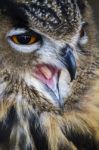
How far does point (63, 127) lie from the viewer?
273 centimetres

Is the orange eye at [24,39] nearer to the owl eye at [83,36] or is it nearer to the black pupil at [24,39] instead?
the black pupil at [24,39]

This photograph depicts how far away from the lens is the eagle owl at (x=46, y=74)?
251 cm

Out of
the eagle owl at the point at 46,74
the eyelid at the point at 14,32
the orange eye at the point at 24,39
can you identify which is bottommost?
the eagle owl at the point at 46,74

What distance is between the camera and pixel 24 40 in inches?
99.9

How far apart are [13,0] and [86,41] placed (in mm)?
328

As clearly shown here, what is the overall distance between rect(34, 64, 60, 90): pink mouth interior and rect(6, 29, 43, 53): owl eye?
0.07 m

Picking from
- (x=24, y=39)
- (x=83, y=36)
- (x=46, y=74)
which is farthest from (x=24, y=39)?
(x=83, y=36)

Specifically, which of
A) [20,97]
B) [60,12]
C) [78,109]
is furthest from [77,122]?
[60,12]

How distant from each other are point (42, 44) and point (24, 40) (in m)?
0.06

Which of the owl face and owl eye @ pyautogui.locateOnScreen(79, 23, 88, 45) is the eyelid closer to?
the owl face

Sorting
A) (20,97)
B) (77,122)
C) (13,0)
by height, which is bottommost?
(77,122)

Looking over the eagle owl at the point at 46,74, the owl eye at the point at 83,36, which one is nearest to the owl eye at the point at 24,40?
the eagle owl at the point at 46,74

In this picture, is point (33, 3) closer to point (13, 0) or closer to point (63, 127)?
point (13, 0)

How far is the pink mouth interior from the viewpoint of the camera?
8.43ft
